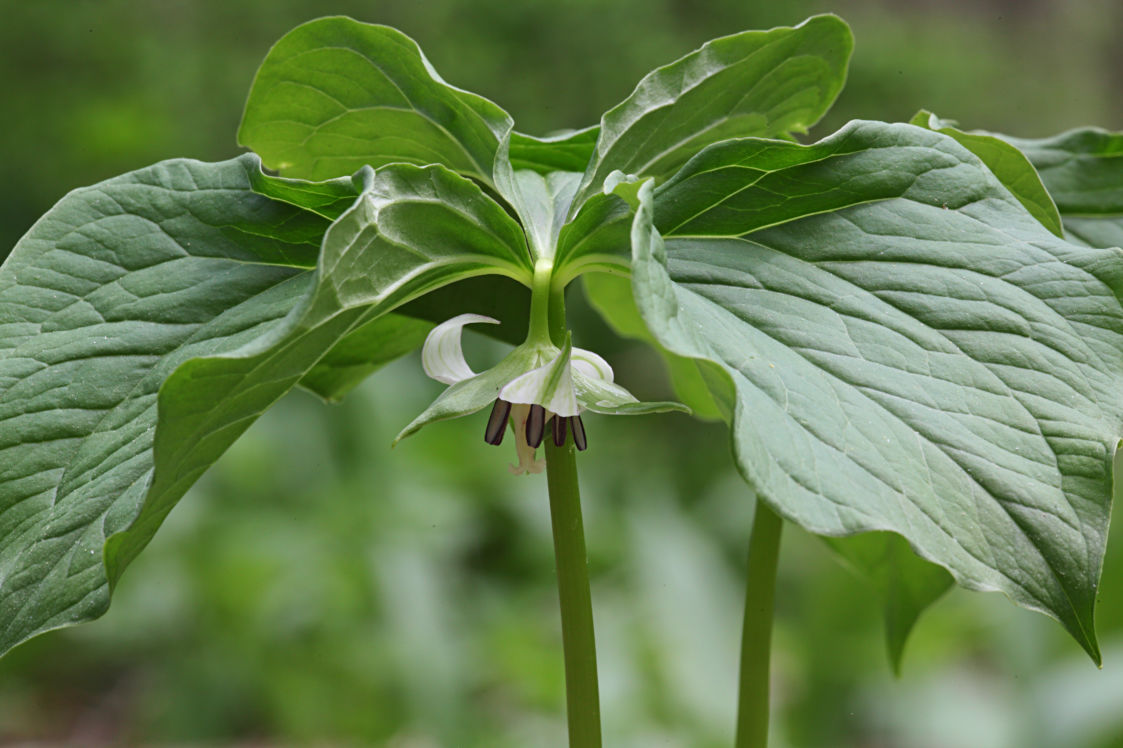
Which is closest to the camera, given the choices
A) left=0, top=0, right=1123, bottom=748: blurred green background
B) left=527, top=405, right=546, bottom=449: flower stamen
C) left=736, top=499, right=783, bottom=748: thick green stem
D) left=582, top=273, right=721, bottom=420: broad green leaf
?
left=527, top=405, right=546, bottom=449: flower stamen

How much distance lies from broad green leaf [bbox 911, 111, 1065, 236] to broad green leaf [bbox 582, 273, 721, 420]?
0.22m

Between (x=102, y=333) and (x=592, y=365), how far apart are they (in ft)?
0.74

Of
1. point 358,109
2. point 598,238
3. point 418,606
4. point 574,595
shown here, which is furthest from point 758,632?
point 418,606

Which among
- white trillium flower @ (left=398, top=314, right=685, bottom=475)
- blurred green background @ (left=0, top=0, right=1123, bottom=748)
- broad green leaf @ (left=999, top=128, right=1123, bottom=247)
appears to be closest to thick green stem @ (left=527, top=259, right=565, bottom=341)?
white trillium flower @ (left=398, top=314, right=685, bottom=475)

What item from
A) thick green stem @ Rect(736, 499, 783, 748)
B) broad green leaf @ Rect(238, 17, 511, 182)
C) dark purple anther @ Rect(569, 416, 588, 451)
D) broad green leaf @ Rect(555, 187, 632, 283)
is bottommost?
thick green stem @ Rect(736, 499, 783, 748)

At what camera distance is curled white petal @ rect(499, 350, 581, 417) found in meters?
0.41

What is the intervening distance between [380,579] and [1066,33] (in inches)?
159

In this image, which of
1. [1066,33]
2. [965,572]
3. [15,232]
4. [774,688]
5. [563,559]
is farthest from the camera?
[1066,33]

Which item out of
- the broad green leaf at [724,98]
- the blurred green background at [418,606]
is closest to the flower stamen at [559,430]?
the broad green leaf at [724,98]

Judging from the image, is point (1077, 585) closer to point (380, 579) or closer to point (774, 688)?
point (380, 579)

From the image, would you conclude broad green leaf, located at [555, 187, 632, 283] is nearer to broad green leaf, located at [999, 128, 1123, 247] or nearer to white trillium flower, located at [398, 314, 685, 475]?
white trillium flower, located at [398, 314, 685, 475]

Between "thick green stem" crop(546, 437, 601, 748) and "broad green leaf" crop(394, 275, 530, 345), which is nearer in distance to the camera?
"thick green stem" crop(546, 437, 601, 748)

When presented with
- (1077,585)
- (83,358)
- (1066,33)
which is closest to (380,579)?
(83,358)

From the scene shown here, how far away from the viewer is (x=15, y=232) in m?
2.72
